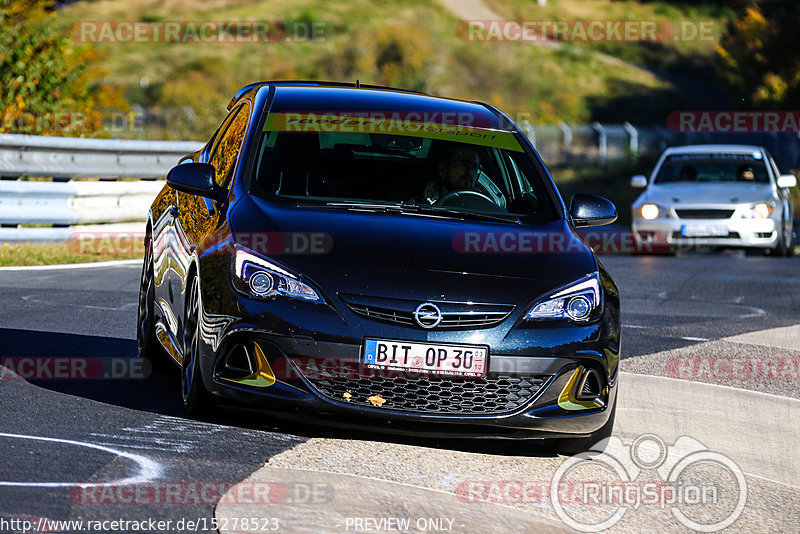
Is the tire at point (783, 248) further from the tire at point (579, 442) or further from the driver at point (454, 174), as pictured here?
the tire at point (579, 442)

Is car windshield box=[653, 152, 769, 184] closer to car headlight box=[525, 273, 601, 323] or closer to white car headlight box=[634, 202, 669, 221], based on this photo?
white car headlight box=[634, 202, 669, 221]

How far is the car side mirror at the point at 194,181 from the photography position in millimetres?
6770

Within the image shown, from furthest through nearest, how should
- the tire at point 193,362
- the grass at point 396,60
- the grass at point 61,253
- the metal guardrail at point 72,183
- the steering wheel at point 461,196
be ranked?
1. the grass at point 396,60
2. the metal guardrail at point 72,183
3. the grass at point 61,253
4. the steering wheel at point 461,196
5. the tire at point 193,362

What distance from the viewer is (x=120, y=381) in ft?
24.3

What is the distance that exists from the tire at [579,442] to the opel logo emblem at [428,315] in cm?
98

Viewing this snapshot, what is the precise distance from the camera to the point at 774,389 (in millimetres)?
8281

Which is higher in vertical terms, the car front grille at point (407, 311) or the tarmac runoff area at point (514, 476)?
the car front grille at point (407, 311)

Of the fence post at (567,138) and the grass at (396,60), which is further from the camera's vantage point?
the grass at (396,60)

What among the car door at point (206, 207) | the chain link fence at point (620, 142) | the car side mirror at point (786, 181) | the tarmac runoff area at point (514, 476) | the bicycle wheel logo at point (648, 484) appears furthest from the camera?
the chain link fence at point (620, 142)

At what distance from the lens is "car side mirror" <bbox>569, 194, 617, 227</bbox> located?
7344 mm

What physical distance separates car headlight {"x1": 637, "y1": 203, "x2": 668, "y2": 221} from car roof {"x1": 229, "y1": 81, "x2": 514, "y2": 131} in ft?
35.4

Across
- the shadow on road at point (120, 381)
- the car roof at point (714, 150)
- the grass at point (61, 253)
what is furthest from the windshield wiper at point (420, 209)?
the car roof at point (714, 150)

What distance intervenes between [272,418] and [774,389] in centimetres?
347

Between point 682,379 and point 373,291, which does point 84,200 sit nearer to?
point 682,379
